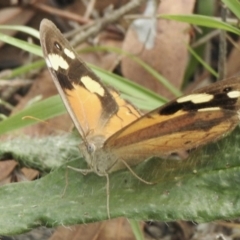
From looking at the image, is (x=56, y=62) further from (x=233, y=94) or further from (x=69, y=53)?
(x=233, y=94)

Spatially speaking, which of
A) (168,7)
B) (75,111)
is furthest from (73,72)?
(168,7)

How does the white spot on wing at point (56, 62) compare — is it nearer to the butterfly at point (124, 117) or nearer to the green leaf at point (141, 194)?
the butterfly at point (124, 117)

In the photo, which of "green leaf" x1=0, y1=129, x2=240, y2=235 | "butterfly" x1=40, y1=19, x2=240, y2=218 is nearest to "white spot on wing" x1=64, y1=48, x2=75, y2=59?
"butterfly" x1=40, y1=19, x2=240, y2=218

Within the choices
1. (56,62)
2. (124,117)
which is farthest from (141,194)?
(56,62)

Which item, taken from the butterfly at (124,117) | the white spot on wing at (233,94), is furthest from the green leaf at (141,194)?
the white spot on wing at (233,94)

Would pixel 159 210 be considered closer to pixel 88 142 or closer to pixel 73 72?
pixel 88 142

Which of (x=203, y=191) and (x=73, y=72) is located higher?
(x=73, y=72)

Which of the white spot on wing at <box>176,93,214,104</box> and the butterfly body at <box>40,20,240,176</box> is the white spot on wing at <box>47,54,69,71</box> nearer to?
the butterfly body at <box>40,20,240,176</box>
